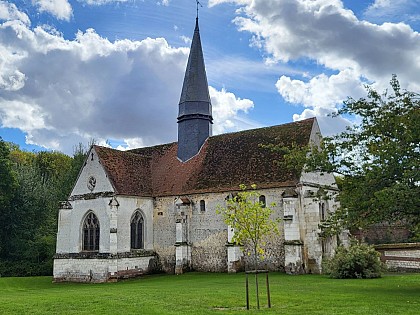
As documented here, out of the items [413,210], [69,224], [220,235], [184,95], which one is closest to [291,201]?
[220,235]

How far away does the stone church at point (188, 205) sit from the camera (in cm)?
2805

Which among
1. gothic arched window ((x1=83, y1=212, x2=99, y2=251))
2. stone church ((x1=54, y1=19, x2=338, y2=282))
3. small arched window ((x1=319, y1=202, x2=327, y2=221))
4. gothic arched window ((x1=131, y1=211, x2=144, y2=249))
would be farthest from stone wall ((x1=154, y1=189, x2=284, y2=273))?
gothic arched window ((x1=83, y1=212, x2=99, y2=251))

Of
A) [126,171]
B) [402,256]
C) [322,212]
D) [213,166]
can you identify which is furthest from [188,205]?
[402,256]

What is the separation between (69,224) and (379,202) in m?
24.4

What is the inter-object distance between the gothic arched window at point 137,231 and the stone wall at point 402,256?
1668 centimetres

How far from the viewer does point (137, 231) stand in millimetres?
32969

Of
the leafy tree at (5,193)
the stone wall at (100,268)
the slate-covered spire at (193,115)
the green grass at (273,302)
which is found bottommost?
the green grass at (273,302)

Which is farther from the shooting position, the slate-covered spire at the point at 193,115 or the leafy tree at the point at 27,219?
the leafy tree at the point at 27,219

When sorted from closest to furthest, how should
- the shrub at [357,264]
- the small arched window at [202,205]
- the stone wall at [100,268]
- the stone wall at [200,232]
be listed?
the shrub at [357,264], the stone wall at [200,232], the stone wall at [100,268], the small arched window at [202,205]

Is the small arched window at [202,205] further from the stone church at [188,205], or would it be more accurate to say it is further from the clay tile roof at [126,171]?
the clay tile roof at [126,171]

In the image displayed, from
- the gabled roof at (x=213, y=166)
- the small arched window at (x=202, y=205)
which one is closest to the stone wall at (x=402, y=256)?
the gabled roof at (x=213, y=166)

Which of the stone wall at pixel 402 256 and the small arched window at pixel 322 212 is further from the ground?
the small arched window at pixel 322 212

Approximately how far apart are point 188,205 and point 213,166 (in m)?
3.39

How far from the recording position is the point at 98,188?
3212cm
